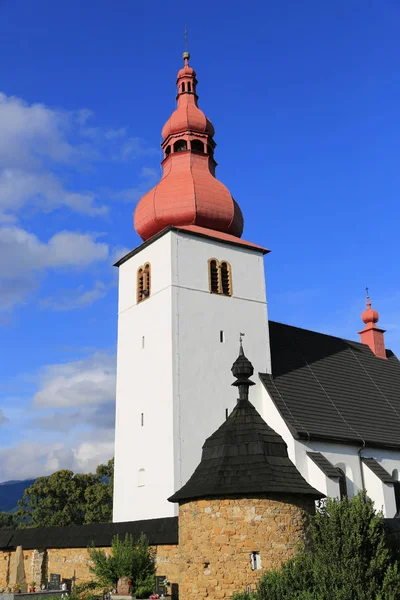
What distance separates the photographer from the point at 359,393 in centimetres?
2764

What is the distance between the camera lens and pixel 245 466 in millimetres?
12508

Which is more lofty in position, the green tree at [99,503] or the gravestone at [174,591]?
the green tree at [99,503]

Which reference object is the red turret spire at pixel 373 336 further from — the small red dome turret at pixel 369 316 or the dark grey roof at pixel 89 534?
the dark grey roof at pixel 89 534

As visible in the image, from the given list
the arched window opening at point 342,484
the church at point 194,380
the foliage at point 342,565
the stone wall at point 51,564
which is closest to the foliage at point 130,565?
the church at point 194,380

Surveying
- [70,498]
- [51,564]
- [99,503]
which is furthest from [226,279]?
[70,498]

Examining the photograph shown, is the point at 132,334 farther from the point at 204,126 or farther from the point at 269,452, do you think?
the point at 269,452

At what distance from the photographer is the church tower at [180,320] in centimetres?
2164

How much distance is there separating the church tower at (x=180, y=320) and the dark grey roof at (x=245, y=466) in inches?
298

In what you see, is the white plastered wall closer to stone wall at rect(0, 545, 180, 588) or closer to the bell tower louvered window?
the bell tower louvered window

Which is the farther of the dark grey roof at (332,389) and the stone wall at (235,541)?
the dark grey roof at (332,389)

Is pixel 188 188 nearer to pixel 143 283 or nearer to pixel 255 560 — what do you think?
pixel 143 283

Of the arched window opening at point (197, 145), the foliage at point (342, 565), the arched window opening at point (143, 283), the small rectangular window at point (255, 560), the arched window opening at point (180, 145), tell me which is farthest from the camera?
the arched window opening at point (180, 145)

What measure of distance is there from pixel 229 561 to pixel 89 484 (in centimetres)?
4116

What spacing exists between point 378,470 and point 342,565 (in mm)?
13458
